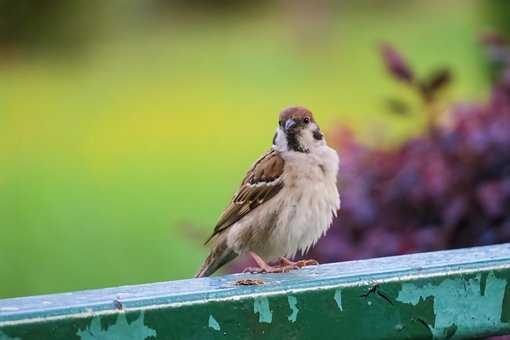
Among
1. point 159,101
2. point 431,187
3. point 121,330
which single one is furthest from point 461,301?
point 159,101

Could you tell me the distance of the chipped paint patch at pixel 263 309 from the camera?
171 centimetres

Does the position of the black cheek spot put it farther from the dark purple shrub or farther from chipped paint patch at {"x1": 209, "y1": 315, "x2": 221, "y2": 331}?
chipped paint patch at {"x1": 209, "y1": 315, "x2": 221, "y2": 331}

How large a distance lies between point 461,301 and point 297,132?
1.38 meters

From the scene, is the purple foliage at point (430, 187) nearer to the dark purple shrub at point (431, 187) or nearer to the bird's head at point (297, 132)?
the dark purple shrub at point (431, 187)

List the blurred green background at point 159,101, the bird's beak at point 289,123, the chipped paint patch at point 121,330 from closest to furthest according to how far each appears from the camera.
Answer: the chipped paint patch at point 121,330, the bird's beak at point 289,123, the blurred green background at point 159,101

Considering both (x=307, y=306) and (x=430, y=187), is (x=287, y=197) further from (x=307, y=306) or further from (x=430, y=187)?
(x=307, y=306)

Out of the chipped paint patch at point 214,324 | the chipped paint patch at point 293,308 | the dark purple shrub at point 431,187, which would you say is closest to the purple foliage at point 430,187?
the dark purple shrub at point 431,187

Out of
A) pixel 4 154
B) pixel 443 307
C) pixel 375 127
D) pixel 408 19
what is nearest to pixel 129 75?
pixel 4 154

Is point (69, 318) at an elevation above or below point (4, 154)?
above

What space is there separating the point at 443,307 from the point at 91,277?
15.6ft

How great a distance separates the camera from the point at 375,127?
177 inches

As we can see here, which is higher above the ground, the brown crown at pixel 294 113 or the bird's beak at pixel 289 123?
the brown crown at pixel 294 113

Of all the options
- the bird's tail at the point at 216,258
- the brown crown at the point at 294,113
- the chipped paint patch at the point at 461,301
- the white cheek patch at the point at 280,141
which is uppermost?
the brown crown at the point at 294,113

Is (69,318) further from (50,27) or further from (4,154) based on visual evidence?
(50,27)
